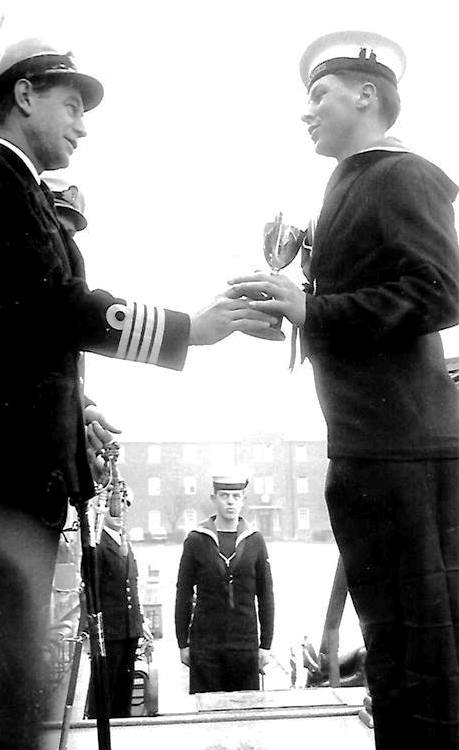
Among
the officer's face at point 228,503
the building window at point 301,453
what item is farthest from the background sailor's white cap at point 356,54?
the building window at point 301,453

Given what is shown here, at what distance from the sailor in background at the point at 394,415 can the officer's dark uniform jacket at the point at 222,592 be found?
4.00 m

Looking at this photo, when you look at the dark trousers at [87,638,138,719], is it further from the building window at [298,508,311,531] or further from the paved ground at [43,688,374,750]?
the building window at [298,508,311,531]

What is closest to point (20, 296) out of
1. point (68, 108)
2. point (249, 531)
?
point (68, 108)

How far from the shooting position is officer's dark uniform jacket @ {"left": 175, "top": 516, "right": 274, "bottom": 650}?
5.57 meters

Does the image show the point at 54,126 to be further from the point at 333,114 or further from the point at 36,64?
the point at 333,114

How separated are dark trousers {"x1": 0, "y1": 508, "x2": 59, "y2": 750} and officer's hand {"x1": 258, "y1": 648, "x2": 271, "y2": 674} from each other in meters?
4.31

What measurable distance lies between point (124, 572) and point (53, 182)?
3.34 meters

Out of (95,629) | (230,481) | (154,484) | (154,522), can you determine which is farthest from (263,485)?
(95,629)

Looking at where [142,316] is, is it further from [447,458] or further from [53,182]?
[53,182]

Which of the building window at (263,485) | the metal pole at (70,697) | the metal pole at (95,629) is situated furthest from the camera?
the building window at (263,485)

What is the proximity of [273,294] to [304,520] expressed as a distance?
33.8 m

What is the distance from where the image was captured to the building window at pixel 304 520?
34.2m

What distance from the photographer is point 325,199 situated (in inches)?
76.9

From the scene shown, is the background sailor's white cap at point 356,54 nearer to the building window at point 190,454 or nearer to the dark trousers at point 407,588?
the dark trousers at point 407,588
